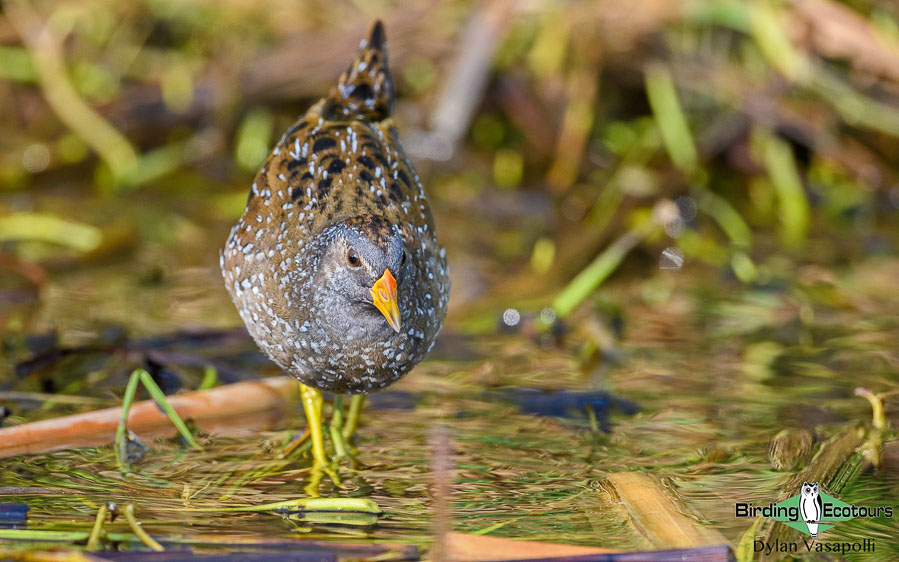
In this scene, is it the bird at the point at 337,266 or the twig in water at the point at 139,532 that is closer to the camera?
the twig in water at the point at 139,532

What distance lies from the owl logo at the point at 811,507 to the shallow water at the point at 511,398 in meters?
0.08

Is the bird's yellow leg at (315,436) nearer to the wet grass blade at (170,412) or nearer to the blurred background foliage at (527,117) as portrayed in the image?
the wet grass blade at (170,412)

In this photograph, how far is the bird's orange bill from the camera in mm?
4016

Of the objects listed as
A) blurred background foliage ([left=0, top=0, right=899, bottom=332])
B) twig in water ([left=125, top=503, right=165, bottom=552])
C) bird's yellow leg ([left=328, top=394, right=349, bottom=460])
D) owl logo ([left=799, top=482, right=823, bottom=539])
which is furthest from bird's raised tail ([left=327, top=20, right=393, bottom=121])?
owl logo ([left=799, top=482, right=823, bottom=539])

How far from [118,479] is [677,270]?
394 cm

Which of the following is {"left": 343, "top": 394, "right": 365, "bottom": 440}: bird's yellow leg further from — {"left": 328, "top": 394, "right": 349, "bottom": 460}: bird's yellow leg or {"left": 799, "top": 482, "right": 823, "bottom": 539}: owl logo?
{"left": 799, "top": 482, "right": 823, "bottom": 539}: owl logo

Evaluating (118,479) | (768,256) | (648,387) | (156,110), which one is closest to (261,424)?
(118,479)

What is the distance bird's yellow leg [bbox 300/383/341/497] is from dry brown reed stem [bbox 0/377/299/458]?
27 cm

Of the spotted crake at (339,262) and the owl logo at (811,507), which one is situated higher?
the spotted crake at (339,262)

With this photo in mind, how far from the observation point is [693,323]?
20.5ft

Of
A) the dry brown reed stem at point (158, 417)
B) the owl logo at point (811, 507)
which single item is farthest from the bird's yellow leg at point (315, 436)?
the owl logo at point (811, 507)

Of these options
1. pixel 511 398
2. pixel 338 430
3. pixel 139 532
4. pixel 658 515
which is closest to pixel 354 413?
pixel 338 430

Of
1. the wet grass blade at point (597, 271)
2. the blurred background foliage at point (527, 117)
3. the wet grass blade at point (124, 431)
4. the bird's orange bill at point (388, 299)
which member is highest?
the blurred background foliage at point (527, 117)

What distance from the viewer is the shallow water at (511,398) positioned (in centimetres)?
399
